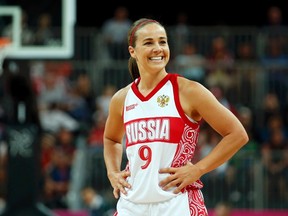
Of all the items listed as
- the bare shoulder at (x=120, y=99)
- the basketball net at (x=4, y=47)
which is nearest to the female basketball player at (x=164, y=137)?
the bare shoulder at (x=120, y=99)

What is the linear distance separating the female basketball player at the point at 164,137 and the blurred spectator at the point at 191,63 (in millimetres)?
9378

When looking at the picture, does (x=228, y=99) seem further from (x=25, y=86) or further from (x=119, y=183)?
(x=119, y=183)

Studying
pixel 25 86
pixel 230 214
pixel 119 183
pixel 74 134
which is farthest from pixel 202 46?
pixel 119 183

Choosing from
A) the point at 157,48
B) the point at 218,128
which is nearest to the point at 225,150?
the point at 218,128

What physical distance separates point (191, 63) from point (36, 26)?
434 centimetres

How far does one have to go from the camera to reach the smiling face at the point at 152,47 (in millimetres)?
5781

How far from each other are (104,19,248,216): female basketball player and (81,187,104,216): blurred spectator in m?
7.10

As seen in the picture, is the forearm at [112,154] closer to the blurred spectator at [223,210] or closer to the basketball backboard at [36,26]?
the basketball backboard at [36,26]

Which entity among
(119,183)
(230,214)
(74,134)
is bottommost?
(230,214)

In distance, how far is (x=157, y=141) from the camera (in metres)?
5.71

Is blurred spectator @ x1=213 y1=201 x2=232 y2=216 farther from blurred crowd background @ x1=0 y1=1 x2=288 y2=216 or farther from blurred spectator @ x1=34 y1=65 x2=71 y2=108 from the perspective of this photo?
blurred spectator @ x1=34 y1=65 x2=71 y2=108

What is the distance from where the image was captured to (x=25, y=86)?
11500 mm

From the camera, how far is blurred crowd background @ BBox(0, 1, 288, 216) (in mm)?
11570

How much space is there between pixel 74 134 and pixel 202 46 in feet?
10.1
